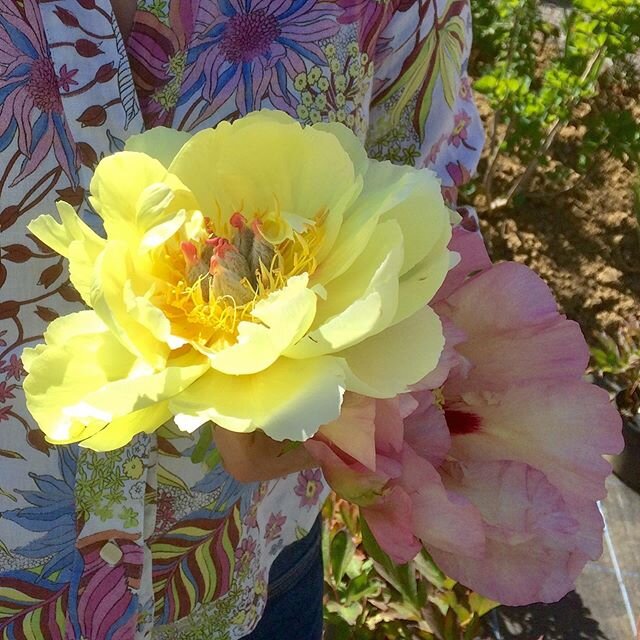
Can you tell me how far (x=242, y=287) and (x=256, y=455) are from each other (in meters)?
0.14

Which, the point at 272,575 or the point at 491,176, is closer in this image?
the point at 272,575

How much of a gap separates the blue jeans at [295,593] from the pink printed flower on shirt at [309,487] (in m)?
0.11

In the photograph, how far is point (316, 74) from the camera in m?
0.67

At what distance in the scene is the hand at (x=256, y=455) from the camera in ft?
1.52

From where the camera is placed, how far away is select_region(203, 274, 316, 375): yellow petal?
34cm

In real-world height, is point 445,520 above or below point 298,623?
above

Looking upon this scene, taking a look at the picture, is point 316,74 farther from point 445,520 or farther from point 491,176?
point 491,176

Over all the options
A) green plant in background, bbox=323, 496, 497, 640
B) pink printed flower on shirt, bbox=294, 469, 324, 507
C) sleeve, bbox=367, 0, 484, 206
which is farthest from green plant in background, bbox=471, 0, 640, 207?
pink printed flower on shirt, bbox=294, 469, 324, 507

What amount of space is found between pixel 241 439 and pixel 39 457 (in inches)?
11.6

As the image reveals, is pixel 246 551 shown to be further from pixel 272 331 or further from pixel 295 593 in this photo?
pixel 272 331

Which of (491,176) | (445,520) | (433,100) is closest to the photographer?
(445,520)

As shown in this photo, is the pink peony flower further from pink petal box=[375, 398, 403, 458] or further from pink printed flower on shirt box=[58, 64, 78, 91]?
pink printed flower on shirt box=[58, 64, 78, 91]

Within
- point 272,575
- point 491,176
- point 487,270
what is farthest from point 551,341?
point 491,176

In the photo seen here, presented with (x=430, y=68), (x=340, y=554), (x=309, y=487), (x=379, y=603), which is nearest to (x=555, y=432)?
(x=430, y=68)
